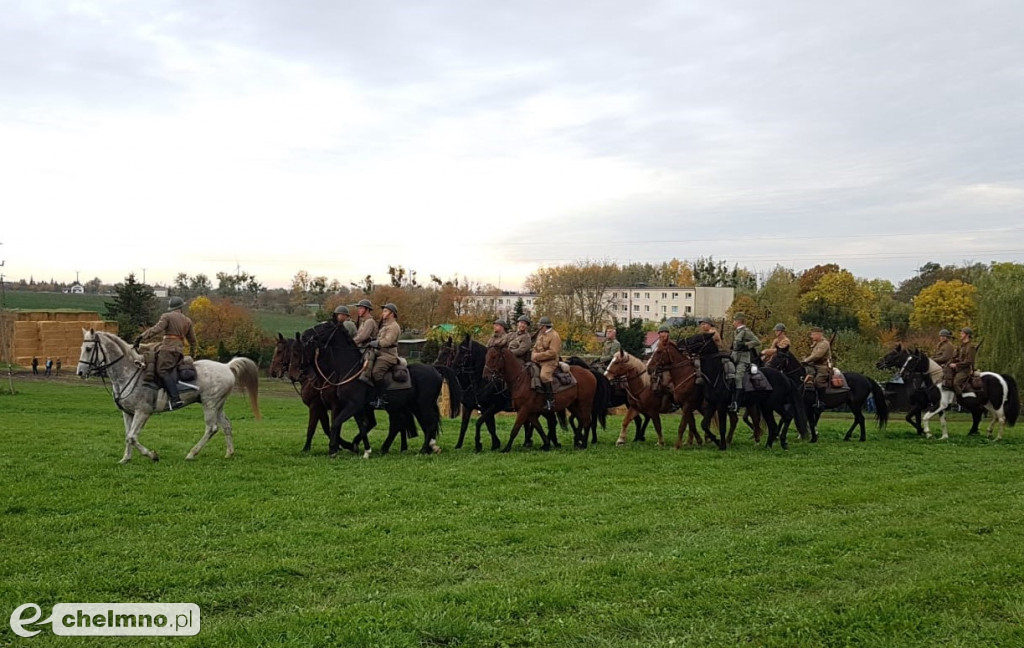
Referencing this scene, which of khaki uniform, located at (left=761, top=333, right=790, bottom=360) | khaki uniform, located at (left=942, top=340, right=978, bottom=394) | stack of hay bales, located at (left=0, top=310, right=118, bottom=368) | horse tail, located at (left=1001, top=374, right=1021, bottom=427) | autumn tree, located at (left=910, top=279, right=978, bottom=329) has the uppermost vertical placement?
autumn tree, located at (left=910, top=279, right=978, bottom=329)

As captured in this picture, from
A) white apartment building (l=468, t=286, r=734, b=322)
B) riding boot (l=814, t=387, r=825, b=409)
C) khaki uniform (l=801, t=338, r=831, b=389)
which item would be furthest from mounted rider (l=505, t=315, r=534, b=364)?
white apartment building (l=468, t=286, r=734, b=322)

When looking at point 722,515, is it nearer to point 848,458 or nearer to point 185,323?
point 848,458

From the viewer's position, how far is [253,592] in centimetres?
657

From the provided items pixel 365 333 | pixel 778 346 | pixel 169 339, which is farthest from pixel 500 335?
pixel 778 346

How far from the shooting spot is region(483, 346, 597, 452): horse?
15.5 meters

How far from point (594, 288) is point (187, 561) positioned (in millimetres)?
76160

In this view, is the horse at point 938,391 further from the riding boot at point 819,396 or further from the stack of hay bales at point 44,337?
the stack of hay bales at point 44,337

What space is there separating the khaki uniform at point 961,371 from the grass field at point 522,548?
20.1ft

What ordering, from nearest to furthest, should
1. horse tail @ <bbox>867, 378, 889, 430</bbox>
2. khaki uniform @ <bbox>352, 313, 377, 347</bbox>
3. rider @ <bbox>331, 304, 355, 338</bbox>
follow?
khaki uniform @ <bbox>352, 313, 377, 347</bbox>, rider @ <bbox>331, 304, 355, 338</bbox>, horse tail @ <bbox>867, 378, 889, 430</bbox>

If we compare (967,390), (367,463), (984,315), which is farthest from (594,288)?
(367,463)

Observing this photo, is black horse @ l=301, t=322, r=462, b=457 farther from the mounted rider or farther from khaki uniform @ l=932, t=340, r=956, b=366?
khaki uniform @ l=932, t=340, r=956, b=366

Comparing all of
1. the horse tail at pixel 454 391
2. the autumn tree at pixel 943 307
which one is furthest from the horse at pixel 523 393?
the autumn tree at pixel 943 307

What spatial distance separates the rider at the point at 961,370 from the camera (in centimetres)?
1967

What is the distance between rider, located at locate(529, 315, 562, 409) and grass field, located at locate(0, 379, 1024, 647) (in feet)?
6.17
